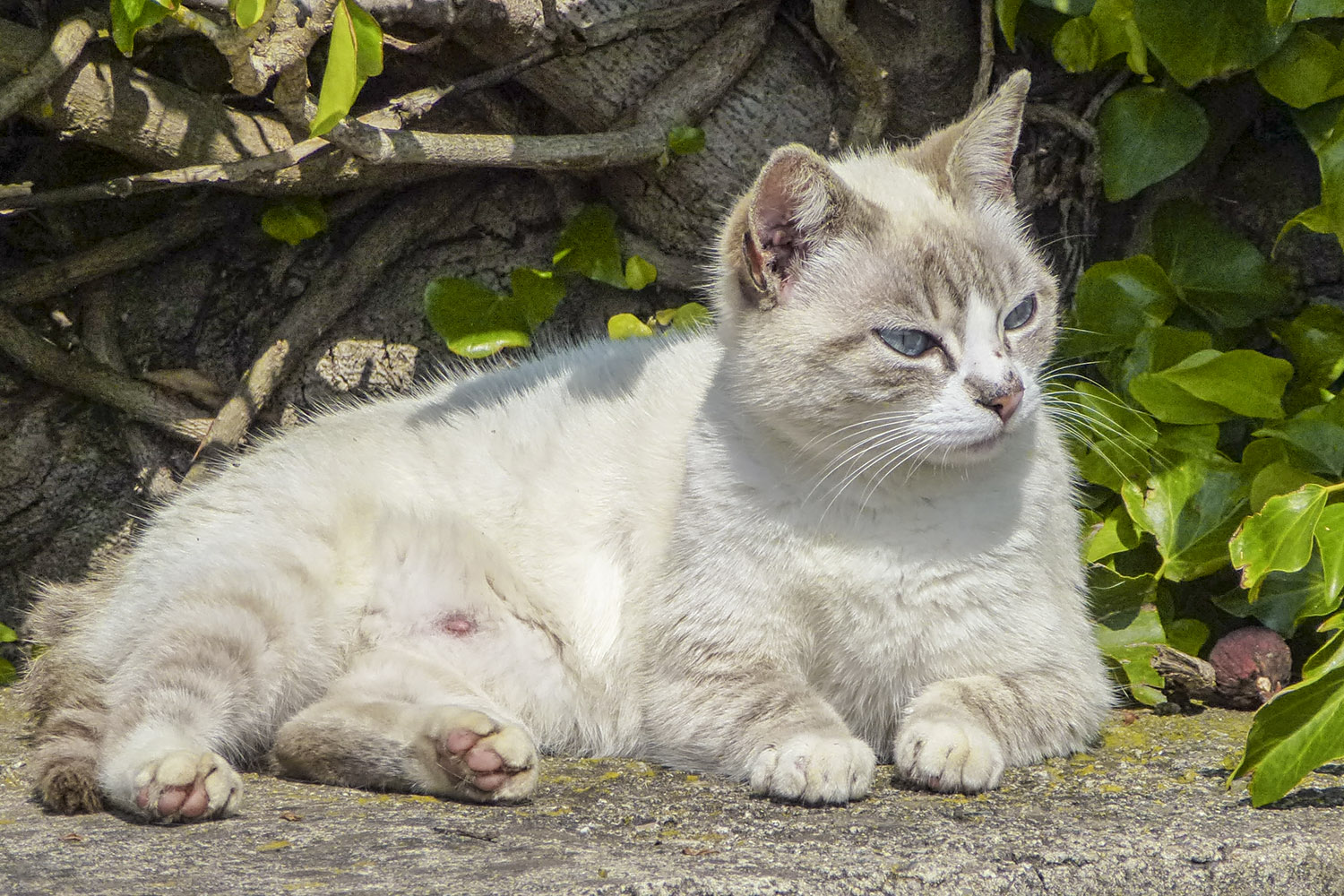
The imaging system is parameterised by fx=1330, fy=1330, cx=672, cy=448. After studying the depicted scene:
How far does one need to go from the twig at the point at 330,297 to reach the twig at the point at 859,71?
3.81ft

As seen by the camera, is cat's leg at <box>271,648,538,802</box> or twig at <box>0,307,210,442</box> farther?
twig at <box>0,307,210,442</box>

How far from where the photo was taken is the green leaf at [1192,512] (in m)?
3.30

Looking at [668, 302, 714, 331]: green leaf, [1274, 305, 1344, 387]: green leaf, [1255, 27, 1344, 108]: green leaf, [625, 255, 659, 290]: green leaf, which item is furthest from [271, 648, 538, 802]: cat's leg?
[1255, 27, 1344, 108]: green leaf

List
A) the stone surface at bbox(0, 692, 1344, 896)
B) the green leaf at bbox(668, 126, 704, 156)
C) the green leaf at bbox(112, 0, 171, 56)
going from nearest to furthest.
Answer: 1. the stone surface at bbox(0, 692, 1344, 896)
2. the green leaf at bbox(112, 0, 171, 56)
3. the green leaf at bbox(668, 126, 704, 156)

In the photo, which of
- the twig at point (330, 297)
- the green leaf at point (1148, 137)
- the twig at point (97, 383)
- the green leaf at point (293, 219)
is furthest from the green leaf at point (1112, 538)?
the twig at point (97, 383)

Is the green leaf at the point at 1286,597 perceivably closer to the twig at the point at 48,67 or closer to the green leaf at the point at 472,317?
the green leaf at the point at 472,317

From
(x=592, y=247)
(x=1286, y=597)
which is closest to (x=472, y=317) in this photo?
(x=592, y=247)

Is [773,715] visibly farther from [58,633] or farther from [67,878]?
[58,633]

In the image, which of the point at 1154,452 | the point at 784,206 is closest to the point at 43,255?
the point at 784,206

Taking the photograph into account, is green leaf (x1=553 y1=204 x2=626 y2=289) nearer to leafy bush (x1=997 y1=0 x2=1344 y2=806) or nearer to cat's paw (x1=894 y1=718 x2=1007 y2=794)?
leafy bush (x1=997 y1=0 x2=1344 y2=806)

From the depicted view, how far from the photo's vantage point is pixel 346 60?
2844 millimetres

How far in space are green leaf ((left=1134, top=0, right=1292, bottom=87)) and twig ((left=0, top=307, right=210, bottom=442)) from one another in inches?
113

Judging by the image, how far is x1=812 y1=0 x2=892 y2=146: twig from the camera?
3.59 m

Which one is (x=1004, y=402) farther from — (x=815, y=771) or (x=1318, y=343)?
(x=1318, y=343)
